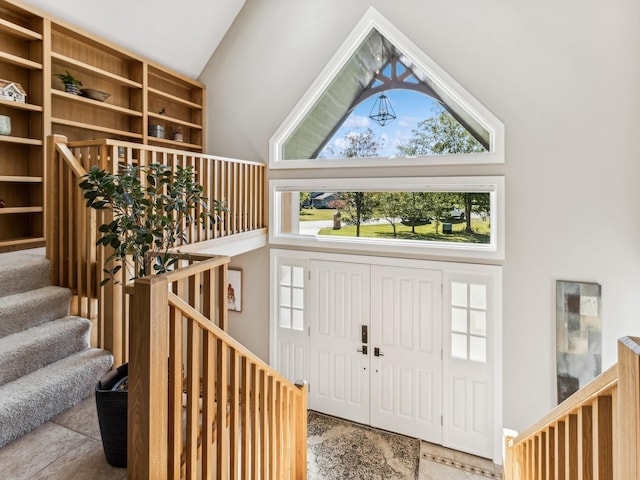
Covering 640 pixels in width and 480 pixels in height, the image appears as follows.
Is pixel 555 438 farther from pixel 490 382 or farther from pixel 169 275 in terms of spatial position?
pixel 490 382

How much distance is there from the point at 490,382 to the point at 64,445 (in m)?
3.76

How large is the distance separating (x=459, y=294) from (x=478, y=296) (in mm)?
192

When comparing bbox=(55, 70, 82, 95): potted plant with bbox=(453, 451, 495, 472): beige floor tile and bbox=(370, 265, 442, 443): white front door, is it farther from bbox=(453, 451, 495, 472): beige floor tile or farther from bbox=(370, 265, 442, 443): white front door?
bbox=(453, 451, 495, 472): beige floor tile

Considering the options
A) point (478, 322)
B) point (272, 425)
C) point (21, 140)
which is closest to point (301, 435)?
point (272, 425)

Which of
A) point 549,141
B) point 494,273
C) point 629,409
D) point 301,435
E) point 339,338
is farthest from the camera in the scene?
point 339,338

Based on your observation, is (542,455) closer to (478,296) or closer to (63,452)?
(63,452)

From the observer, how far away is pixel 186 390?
136 centimetres

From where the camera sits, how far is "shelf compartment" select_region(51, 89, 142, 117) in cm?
342

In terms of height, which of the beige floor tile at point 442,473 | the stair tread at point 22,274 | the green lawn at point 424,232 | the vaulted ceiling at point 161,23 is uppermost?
the vaulted ceiling at point 161,23

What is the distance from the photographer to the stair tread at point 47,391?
62.2 inches

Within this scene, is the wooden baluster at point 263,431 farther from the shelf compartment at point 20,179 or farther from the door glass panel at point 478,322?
the shelf compartment at point 20,179

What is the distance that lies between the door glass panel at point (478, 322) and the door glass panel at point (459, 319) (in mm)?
71

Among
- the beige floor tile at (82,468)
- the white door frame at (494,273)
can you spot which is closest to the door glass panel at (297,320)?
the white door frame at (494,273)

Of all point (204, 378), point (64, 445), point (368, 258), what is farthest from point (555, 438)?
point (368, 258)
